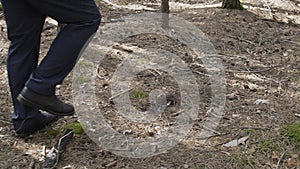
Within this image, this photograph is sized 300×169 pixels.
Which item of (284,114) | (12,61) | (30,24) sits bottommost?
(284,114)

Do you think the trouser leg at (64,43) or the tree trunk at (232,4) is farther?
the tree trunk at (232,4)

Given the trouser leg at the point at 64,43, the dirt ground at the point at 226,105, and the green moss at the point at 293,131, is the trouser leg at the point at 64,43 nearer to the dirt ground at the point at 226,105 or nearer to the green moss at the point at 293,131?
the dirt ground at the point at 226,105

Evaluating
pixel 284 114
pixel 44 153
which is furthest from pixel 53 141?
pixel 284 114

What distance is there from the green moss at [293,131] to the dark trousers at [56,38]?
168 cm

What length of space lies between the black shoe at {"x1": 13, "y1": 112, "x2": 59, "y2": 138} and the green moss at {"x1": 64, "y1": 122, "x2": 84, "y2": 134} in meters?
0.16

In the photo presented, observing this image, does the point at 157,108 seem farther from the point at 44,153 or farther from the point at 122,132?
the point at 44,153

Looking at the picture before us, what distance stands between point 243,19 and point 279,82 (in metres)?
2.39

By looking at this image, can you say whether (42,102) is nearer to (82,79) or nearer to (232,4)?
(82,79)

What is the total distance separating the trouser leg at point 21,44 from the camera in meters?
2.85

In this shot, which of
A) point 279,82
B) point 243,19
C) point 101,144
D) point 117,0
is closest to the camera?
point 101,144

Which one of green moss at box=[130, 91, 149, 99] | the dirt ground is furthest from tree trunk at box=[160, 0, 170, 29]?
green moss at box=[130, 91, 149, 99]

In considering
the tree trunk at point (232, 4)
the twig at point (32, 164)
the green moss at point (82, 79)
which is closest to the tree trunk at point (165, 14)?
the tree trunk at point (232, 4)

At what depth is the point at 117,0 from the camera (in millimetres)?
7438

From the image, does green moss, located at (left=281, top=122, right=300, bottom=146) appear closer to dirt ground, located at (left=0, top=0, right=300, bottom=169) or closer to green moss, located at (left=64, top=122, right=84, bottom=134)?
dirt ground, located at (left=0, top=0, right=300, bottom=169)
